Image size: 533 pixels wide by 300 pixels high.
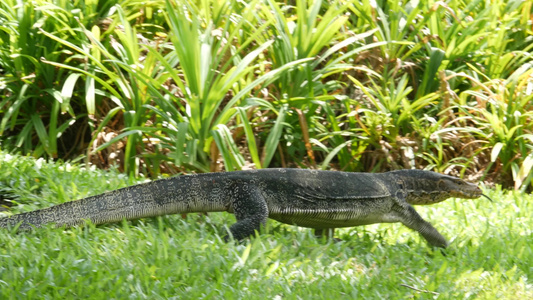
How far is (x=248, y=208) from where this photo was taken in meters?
4.05

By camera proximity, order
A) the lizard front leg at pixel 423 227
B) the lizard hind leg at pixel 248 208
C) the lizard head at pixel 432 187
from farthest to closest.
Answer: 1. the lizard head at pixel 432 187
2. the lizard front leg at pixel 423 227
3. the lizard hind leg at pixel 248 208

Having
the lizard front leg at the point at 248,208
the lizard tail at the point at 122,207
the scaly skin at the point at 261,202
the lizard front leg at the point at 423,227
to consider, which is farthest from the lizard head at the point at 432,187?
the lizard tail at the point at 122,207

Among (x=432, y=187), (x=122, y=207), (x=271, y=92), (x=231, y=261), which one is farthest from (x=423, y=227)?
(x=271, y=92)

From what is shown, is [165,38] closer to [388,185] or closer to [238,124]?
[238,124]

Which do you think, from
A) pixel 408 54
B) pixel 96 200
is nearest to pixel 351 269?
pixel 96 200

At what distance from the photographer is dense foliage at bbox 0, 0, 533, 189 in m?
6.26

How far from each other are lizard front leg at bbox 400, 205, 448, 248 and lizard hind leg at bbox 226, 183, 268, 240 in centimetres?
108

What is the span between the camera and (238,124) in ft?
21.3

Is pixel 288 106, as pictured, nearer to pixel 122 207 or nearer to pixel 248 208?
pixel 248 208

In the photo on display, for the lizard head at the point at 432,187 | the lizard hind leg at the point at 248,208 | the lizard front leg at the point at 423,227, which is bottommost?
the lizard front leg at the point at 423,227

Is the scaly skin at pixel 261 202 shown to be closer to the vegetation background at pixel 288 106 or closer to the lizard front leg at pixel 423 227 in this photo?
the lizard front leg at pixel 423 227

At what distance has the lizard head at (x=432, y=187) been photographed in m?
4.75

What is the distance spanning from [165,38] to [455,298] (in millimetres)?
5049

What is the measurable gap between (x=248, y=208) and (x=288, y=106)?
9.02 feet
